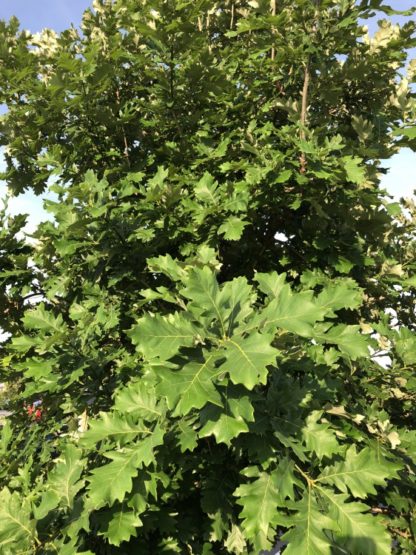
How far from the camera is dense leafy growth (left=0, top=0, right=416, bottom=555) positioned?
2098 mm

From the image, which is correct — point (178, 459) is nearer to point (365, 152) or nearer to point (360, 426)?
point (360, 426)

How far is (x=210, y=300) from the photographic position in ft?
6.63

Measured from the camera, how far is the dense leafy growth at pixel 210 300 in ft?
6.88

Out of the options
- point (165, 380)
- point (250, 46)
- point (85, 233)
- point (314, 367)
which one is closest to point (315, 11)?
point (250, 46)

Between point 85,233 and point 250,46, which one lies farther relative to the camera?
point 250,46

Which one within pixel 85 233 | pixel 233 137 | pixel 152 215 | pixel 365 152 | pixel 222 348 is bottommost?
pixel 222 348

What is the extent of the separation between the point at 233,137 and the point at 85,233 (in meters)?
2.00

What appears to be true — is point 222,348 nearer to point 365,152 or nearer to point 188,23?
point 365,152

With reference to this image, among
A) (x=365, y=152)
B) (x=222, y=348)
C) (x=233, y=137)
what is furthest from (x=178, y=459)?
(x=233, y=137)

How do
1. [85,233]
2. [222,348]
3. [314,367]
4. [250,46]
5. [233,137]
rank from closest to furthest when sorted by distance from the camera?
1. [222,348]
2. [314,367]
3. [85,233]
4. [233,137]
5. [250,46]

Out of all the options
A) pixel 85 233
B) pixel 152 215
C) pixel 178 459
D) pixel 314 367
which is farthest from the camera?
pixel 152 215

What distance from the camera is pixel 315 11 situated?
3.55 metres

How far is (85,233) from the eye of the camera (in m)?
3.36

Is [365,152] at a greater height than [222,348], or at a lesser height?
greater
